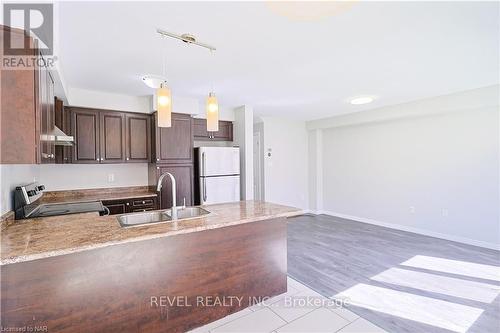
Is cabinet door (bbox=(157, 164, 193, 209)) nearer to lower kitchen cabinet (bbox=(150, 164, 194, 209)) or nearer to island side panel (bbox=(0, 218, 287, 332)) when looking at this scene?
lower kitchen cabinet (bbox=(150, 164, 194, 209))

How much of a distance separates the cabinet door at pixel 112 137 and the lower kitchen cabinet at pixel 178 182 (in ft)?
1.82

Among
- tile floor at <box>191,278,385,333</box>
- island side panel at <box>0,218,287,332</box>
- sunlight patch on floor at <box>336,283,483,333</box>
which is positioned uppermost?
island side panel at <box>0,218,287,332</box>

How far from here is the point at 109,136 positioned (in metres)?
3.73

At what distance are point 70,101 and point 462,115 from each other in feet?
20.0

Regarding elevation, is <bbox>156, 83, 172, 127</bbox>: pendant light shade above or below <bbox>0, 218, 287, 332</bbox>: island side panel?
above

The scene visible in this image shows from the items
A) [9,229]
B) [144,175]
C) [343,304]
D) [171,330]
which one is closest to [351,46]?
[343,304]

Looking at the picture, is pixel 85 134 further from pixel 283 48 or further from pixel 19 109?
pixel 283 48

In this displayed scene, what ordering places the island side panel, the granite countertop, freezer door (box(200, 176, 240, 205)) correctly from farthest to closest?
freezer door (box(200, 176, 240, 205)) → the island side panel → the granite countertop

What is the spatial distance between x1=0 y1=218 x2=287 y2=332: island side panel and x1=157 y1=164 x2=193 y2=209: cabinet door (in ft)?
6.98

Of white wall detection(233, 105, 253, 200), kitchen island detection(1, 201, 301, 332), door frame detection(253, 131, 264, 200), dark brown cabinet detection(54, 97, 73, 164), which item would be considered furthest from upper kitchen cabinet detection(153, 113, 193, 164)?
door frame detection(253, 131, 264, 200)

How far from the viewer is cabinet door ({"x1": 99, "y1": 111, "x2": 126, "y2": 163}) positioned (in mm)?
3682

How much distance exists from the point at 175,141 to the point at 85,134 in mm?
1258

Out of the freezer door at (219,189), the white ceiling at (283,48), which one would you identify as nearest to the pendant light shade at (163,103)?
the white ceiling at (283,48)

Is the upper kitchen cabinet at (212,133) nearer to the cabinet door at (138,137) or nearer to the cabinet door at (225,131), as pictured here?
the cabinet door at (225,131)
